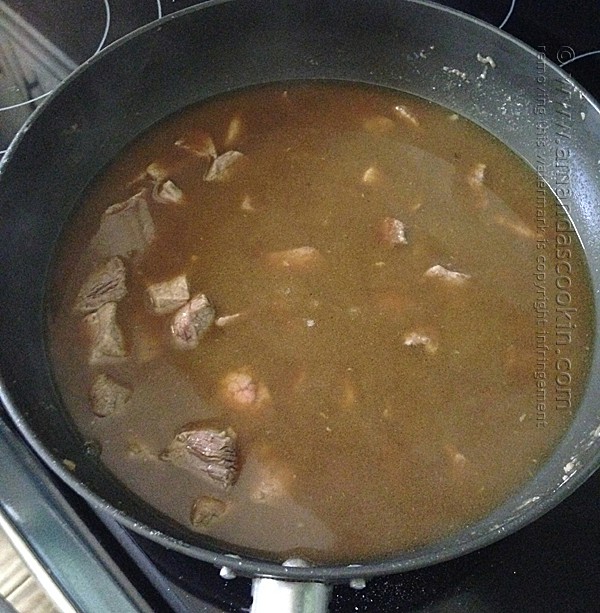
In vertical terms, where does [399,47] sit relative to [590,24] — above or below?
below

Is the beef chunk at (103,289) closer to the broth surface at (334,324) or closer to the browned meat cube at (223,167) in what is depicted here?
the broth surface at (334,324)

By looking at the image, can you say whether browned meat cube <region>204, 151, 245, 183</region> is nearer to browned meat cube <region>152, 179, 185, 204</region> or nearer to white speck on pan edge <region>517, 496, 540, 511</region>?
browned meat cube <region>152, 179, 185, 204</region>

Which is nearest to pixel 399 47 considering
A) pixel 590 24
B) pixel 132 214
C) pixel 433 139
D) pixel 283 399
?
pixel 433 139

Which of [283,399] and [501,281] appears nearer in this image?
[283,399]

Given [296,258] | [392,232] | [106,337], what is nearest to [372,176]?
[392,232]

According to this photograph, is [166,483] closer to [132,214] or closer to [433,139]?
[132,214]

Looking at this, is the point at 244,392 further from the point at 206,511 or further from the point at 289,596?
the point at 289,596

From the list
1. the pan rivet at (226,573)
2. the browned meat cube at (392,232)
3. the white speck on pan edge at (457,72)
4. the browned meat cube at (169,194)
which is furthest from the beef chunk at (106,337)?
the white speck on pan edge at (457,72)
